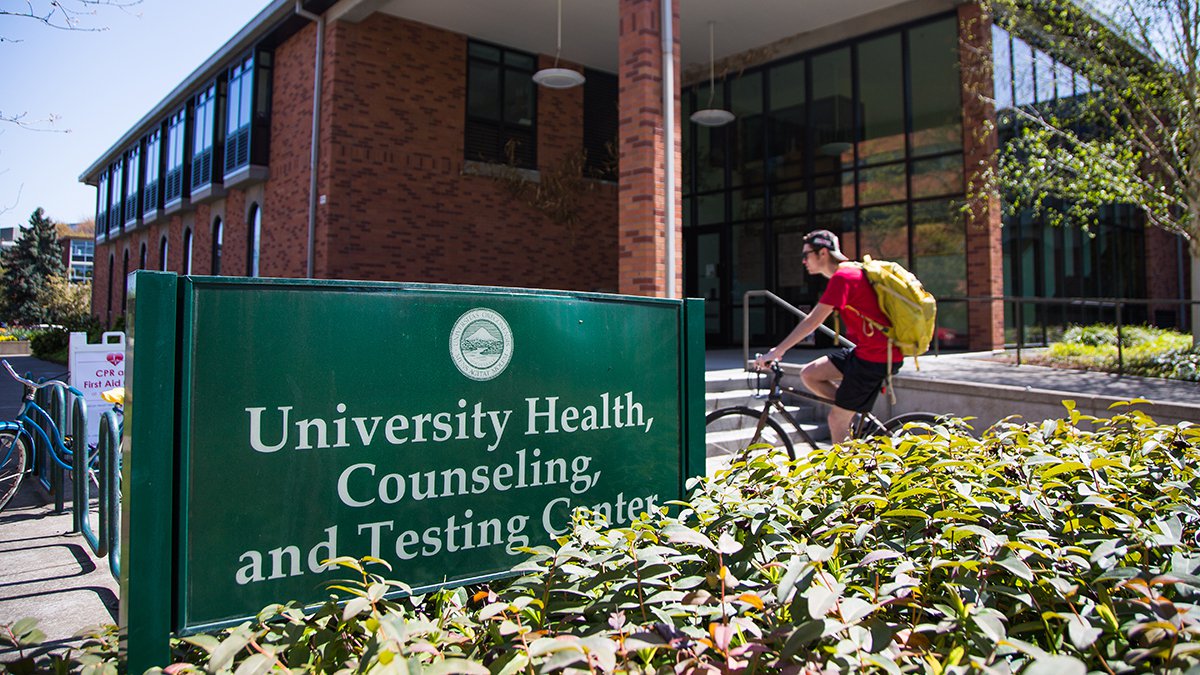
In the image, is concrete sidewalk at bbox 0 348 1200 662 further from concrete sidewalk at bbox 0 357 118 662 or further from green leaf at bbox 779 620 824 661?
green leaf at bbox 779 620 824 661

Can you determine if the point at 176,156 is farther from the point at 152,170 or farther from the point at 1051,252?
the point at 1051,252

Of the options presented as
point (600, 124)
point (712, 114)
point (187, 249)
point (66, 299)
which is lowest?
point (187, 249)

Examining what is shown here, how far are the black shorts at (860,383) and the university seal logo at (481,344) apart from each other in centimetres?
337

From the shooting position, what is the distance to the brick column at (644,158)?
9.41 metres

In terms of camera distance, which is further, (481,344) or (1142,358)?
(1142,358)

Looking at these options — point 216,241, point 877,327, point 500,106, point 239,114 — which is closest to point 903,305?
point 877,327

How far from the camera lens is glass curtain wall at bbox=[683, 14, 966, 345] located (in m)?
13.8

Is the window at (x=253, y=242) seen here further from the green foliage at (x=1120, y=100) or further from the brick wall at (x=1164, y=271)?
the brick wall at (x=1164, y=271)

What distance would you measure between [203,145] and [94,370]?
45.8 feet

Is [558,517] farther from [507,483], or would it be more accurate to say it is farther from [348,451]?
[348,451]

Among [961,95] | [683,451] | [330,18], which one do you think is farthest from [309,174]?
[683,451]

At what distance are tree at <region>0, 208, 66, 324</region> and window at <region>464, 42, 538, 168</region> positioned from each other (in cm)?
4739

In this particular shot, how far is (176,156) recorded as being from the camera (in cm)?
2136

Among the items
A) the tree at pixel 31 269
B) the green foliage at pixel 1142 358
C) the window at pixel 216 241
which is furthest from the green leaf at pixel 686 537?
the tree at pixel 31 269
